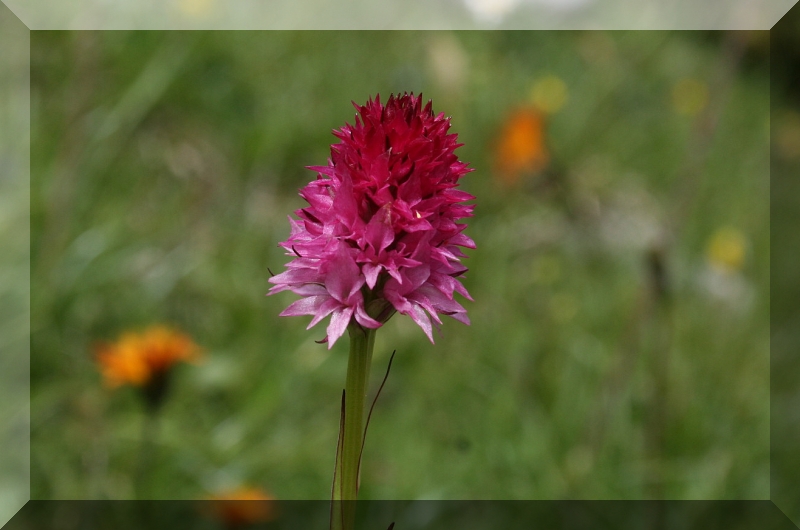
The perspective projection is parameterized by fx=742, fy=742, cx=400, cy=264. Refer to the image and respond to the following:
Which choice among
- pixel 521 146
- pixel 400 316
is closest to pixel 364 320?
pixel 400 316

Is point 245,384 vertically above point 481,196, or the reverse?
point 481,196

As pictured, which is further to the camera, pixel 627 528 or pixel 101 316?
pixel 101 316

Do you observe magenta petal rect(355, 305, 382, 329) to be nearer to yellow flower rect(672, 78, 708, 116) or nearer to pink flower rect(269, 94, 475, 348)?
pink flower rect(269, 94, 475, 348)

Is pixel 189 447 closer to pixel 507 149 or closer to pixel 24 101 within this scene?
pixel 24 101

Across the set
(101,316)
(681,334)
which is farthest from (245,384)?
(681,334)

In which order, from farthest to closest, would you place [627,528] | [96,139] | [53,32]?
[53,32] < [96,139] < [627,528]

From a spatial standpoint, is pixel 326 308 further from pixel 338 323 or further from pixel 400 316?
pixel 400 316
